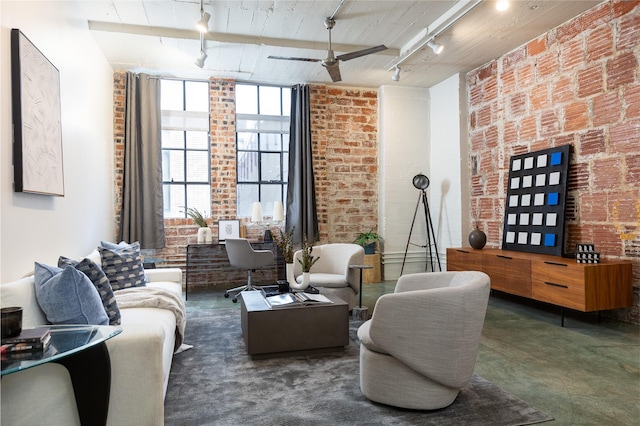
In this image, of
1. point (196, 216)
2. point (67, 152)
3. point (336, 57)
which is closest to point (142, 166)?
point (196, 216)

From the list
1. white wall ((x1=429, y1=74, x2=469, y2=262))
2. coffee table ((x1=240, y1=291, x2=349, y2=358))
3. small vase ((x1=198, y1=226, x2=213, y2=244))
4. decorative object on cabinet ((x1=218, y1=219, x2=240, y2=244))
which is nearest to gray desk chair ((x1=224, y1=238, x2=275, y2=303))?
small vase ((x1=198, y1=226, x2=213, y2=244))

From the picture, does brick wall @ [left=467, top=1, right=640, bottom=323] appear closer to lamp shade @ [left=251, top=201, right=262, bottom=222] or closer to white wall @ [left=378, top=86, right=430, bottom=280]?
white wall @ [left=378, top=86, right=430, bottom=280]

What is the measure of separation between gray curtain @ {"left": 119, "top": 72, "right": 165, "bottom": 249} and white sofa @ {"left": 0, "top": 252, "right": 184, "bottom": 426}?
3739 millimetres

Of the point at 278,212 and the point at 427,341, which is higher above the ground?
the point at 278,212

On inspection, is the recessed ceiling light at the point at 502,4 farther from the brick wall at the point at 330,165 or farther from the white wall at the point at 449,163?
the brick wall at the point at 330,165

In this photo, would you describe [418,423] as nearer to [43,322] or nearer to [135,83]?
[43,322]

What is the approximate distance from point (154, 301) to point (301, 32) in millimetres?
3503

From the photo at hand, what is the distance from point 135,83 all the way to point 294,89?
2.35 metres

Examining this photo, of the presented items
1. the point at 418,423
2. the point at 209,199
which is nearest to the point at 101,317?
the point at 418,423

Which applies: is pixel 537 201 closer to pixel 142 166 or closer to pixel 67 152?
pixel 67 152

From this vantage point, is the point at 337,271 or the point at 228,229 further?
the point at 228,229

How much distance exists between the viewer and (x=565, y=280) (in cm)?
377

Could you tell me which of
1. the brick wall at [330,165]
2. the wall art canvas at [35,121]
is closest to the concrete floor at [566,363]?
the brick wall at [330,165]

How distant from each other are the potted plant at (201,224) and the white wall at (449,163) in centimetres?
363
